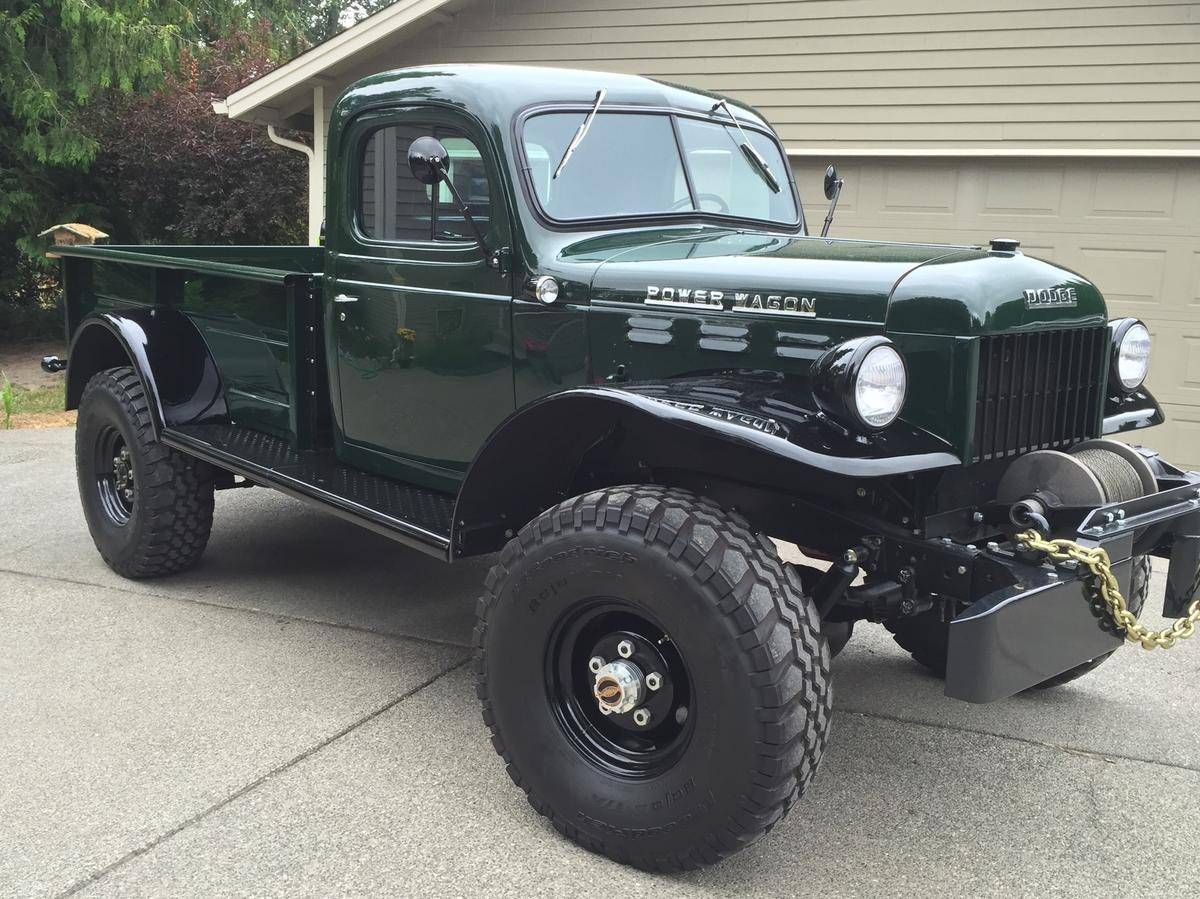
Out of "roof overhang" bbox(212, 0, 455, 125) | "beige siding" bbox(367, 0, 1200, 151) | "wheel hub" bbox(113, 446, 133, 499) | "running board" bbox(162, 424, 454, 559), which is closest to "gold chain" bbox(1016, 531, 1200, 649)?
"running board" bbox(162, 424, 454, 559)

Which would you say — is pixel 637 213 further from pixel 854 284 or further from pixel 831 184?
pixel 831 184

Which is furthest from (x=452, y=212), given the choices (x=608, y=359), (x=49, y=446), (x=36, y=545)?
(x=49, y=446)

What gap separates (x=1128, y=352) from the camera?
10.8ft

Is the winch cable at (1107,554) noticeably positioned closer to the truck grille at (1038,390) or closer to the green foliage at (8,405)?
the truck grille at (1038,390)

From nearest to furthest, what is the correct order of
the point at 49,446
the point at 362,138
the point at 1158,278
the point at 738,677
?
the point at 738,677
the point at 362,138
the point at 1158,278
the point at 49,446

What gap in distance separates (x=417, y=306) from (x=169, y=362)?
5.23ft

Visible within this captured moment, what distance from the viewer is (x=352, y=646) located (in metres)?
4.18

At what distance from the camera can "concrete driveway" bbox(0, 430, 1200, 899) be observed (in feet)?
8.86

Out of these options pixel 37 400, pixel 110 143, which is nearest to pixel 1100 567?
pixel 37 400

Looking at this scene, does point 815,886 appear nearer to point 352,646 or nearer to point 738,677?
point 738,677

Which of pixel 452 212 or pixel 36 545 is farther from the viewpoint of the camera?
pixel 36 545

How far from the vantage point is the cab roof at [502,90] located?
355 centimetres

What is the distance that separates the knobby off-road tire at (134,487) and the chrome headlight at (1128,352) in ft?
11.4

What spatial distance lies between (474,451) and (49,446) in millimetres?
5364
